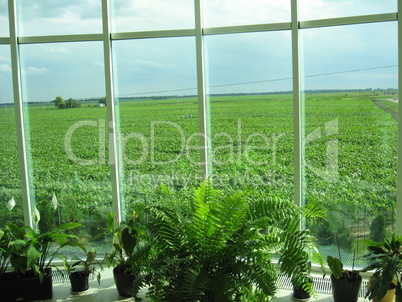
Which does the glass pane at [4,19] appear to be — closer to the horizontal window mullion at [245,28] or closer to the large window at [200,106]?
the large window at [200,106]

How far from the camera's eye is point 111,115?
4.38 meters

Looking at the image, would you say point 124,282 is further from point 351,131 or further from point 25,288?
point 351,131

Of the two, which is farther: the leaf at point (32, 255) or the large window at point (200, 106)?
the large window at point (200, 106)

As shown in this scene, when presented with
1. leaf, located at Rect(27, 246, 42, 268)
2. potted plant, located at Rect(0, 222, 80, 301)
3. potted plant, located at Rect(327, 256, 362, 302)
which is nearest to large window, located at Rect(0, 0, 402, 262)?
potted plant, located at Rect(327, 256, 362, 302)

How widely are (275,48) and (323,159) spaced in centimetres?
113

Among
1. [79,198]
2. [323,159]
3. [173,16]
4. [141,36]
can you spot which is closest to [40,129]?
[79,198]

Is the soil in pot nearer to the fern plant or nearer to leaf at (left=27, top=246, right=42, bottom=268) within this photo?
the fern plant

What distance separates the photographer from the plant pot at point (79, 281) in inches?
155

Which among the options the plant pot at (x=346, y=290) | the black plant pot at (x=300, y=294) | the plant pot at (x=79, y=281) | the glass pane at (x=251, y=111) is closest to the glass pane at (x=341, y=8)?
the glass pane at (x=251, y=111)

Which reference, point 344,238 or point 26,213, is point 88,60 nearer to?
point 26,213

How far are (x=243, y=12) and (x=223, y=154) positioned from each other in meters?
1.36

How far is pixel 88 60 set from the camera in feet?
14.4

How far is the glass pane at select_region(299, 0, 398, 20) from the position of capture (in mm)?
3767

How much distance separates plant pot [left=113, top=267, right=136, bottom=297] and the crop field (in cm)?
77
